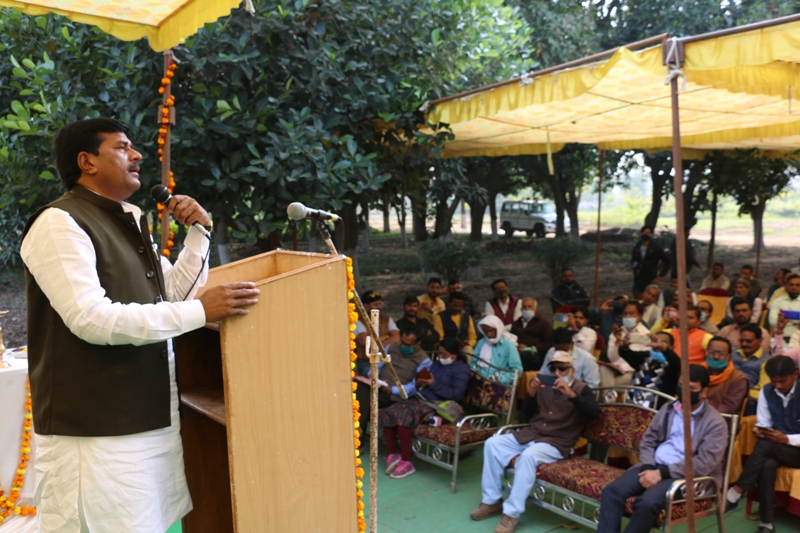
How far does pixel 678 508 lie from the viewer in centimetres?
402

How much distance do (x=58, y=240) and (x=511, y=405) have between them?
426cm

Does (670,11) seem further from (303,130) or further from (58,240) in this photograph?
(58,240)

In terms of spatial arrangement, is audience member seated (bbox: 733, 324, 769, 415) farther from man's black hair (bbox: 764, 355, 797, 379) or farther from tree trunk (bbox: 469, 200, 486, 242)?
tree trunk (bbox: 469, 200, 486, 242)

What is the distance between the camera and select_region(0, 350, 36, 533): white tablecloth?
151 inches

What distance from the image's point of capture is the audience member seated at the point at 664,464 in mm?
4004

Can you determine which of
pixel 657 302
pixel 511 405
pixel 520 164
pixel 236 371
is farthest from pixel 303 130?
pixel 520 164

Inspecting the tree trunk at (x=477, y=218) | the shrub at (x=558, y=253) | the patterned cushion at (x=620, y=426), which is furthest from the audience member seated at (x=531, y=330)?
the tree trunk at (x=477, y=218)

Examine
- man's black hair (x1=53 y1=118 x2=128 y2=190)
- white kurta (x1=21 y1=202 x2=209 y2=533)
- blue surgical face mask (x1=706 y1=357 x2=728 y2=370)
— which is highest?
man's black hair (x1=53 y1=118 x2=128 y2=190)

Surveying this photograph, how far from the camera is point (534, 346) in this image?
7062 mm

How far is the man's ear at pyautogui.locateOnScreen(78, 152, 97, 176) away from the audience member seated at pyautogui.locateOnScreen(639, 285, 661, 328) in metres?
6.54

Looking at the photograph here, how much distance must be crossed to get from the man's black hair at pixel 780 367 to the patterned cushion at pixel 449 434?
1984 mm

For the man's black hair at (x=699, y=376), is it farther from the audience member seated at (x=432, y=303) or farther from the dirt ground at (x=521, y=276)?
the dirt ground at (x=521, y=276)

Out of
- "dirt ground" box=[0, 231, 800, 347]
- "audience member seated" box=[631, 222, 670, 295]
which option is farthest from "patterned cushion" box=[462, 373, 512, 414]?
"audience member seated" box=[631, 222, 670, 295]

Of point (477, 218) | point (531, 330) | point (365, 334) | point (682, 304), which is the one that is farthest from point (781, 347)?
point (477, 218)
